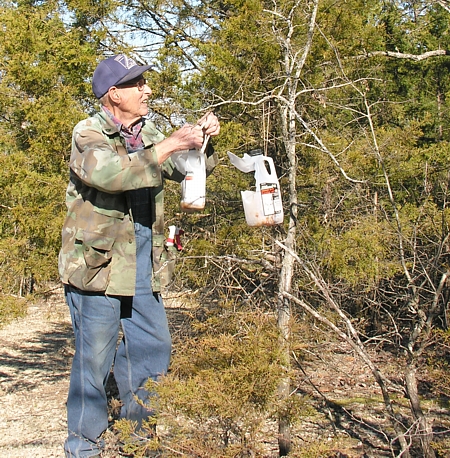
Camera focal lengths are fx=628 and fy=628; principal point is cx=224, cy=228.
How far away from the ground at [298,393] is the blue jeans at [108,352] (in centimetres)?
34

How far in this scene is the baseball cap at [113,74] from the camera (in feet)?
8.63

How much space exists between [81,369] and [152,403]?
1.14 ft

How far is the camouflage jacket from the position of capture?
7.84ft

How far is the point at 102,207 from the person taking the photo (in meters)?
2.52

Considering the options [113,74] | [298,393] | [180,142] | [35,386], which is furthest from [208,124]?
[35,386]

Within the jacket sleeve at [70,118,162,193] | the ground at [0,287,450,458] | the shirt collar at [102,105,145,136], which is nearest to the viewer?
the jacket sleeve at [70,118,162,193]

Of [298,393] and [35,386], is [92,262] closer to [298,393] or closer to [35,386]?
[298,393]

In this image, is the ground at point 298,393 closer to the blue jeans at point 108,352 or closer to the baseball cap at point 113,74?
the blue jeans at point 108,352

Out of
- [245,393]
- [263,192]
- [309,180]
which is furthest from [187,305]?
[245,393]

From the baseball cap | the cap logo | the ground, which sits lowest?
the ground

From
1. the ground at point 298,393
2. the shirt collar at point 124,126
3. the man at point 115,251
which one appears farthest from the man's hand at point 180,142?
the ground at point 298,393

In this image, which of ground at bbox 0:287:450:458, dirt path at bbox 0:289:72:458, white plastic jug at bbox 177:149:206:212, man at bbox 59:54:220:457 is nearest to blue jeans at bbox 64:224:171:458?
man at bbox 59:54:220:457

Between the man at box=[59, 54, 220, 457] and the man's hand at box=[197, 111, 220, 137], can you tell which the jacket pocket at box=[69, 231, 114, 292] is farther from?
the man's hand at box=[197, 111, 220, 137]

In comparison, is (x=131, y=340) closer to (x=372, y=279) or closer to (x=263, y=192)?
(x=263, y=192)
